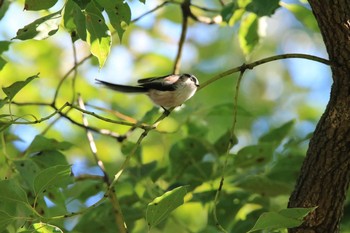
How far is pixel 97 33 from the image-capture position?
2.54m

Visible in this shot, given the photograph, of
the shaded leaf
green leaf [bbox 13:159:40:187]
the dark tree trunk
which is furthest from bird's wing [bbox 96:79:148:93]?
the dark tree trunk

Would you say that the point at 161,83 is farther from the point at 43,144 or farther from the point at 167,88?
the point at 43,144

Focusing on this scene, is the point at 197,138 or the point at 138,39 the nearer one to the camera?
the point at 197,138

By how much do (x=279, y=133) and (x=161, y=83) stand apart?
0.65m

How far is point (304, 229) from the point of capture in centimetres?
271

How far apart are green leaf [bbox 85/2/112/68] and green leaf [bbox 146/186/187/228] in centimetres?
54

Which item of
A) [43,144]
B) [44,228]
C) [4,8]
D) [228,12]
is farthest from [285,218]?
[4,8]

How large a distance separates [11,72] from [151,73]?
1177 mm

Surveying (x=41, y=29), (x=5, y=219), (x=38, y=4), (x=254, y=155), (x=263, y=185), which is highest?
A: (x=38, y=4)

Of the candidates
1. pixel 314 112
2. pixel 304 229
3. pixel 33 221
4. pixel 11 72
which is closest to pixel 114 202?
pixel 33 221

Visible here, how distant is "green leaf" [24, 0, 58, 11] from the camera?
2.51 metres

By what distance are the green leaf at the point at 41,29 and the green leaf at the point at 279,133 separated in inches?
52.0

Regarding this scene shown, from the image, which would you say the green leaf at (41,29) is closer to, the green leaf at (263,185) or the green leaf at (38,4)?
the green leaf at (38,4)

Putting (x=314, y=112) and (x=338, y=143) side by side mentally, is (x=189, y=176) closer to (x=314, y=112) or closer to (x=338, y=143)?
(x=338, y=143)
